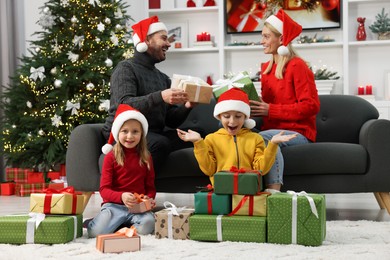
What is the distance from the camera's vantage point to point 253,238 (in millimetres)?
2572

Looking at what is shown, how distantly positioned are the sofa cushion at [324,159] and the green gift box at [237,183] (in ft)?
2.11

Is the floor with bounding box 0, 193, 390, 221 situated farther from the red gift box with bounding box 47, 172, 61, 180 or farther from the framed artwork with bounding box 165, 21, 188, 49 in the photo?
the framed artwork with bounding box 165, 21, 188, 49

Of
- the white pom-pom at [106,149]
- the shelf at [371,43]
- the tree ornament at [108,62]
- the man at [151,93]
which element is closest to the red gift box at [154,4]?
the tree ornament at [108,62]

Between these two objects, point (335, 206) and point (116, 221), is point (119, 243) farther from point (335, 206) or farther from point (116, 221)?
point (335, 206)

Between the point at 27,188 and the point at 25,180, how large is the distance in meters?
0.17

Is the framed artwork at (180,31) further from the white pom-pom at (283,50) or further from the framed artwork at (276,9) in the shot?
the white pom-pom at (283,50)

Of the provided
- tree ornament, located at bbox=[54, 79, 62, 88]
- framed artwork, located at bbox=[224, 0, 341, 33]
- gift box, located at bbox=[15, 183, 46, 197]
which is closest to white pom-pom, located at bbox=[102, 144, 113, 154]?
tree ornament, located at bbox=[54, 79, 62, 88]

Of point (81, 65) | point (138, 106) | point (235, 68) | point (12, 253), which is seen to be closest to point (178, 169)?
point (138, 106)

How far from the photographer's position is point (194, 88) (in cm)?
321

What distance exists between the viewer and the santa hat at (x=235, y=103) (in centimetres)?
303

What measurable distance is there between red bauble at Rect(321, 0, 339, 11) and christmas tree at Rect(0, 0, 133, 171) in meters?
2.66

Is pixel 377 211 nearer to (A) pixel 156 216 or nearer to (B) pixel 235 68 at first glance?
(A) pixel 156 216

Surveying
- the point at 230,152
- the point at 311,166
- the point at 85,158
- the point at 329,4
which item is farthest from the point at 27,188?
the point at 329,4

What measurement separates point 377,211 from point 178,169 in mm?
1336
